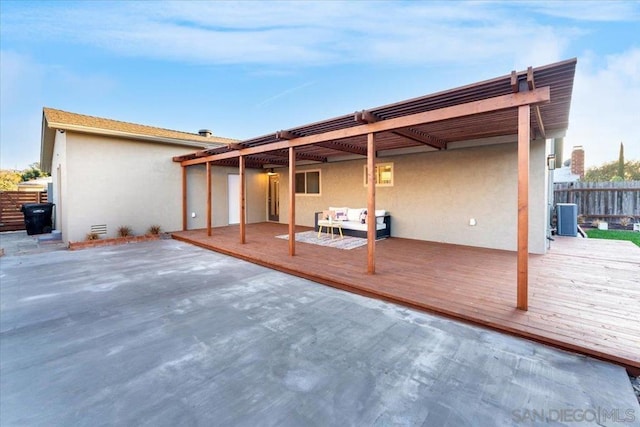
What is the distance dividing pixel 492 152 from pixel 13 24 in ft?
48.8

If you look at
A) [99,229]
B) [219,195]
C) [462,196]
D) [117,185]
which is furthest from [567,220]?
[99,229]

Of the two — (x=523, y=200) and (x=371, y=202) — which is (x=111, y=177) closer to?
(x=371, y=202)

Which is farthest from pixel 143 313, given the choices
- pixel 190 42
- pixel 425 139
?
pixel 190 42

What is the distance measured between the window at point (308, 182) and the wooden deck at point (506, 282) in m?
3.74

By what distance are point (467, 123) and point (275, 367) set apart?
4896mm

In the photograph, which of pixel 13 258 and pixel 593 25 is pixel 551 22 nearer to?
pixel 593 25

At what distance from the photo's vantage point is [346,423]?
164 cm

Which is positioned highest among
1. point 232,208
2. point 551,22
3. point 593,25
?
point 593,25

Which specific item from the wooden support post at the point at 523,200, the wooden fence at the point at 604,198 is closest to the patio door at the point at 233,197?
the wooden support post at the point at 523,200

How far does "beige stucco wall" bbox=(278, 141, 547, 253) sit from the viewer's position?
577cm

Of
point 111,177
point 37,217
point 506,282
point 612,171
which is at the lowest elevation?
point 506,282

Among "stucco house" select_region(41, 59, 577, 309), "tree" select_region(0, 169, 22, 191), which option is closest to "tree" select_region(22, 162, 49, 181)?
"tree" select_region(0, 169, 22, 191)

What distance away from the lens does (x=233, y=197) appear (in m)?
11.0

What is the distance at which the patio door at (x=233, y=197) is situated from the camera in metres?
10.9
